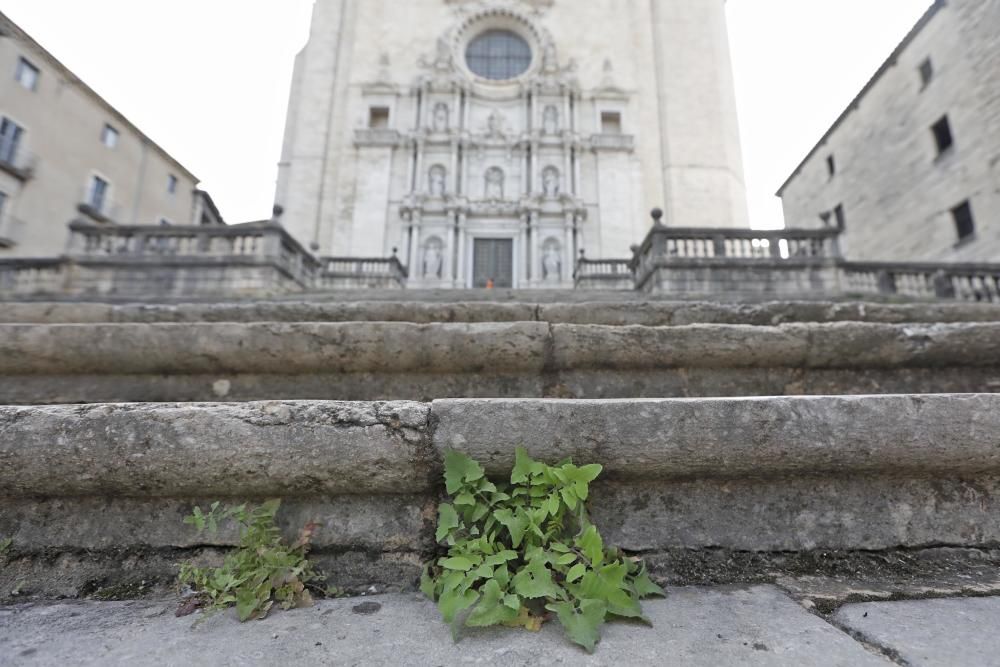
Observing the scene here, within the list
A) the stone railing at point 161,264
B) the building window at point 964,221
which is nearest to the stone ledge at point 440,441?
the stone railing at point 161,264

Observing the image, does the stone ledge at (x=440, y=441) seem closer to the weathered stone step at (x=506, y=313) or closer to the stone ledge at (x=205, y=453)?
the stone ledge at (x=205, y=453)

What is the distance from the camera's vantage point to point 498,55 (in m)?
21.8

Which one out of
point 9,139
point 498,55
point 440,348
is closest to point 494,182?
point 498,55

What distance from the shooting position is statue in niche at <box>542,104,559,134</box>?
65.0 ft

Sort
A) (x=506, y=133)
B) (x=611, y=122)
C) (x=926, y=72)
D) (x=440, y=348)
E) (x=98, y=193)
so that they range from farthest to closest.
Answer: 1. (x=611, y=122)
2. (x=98, y=193)
3. (x=506, y=133)
4. (x=926, y=72)
5. (x=440, y=348)

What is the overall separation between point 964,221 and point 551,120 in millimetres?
14709

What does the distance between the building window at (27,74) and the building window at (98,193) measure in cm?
365

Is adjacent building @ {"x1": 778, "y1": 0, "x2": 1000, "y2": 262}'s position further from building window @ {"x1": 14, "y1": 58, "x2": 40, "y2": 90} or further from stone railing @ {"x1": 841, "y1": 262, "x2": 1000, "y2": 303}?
building window @ {"x1": 14, "y1": 58, "x2": 40, "y2": 90}

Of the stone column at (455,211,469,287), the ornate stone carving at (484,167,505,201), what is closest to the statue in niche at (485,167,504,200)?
the ornate stone carving at (484,167,505,201)

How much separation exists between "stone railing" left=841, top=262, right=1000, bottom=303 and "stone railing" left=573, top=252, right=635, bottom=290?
17.9 feet

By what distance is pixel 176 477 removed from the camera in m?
1.28

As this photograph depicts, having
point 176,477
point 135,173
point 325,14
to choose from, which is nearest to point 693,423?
point 176,477

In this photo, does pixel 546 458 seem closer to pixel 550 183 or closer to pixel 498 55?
pixel 550 183

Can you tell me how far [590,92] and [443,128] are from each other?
23.1ft
